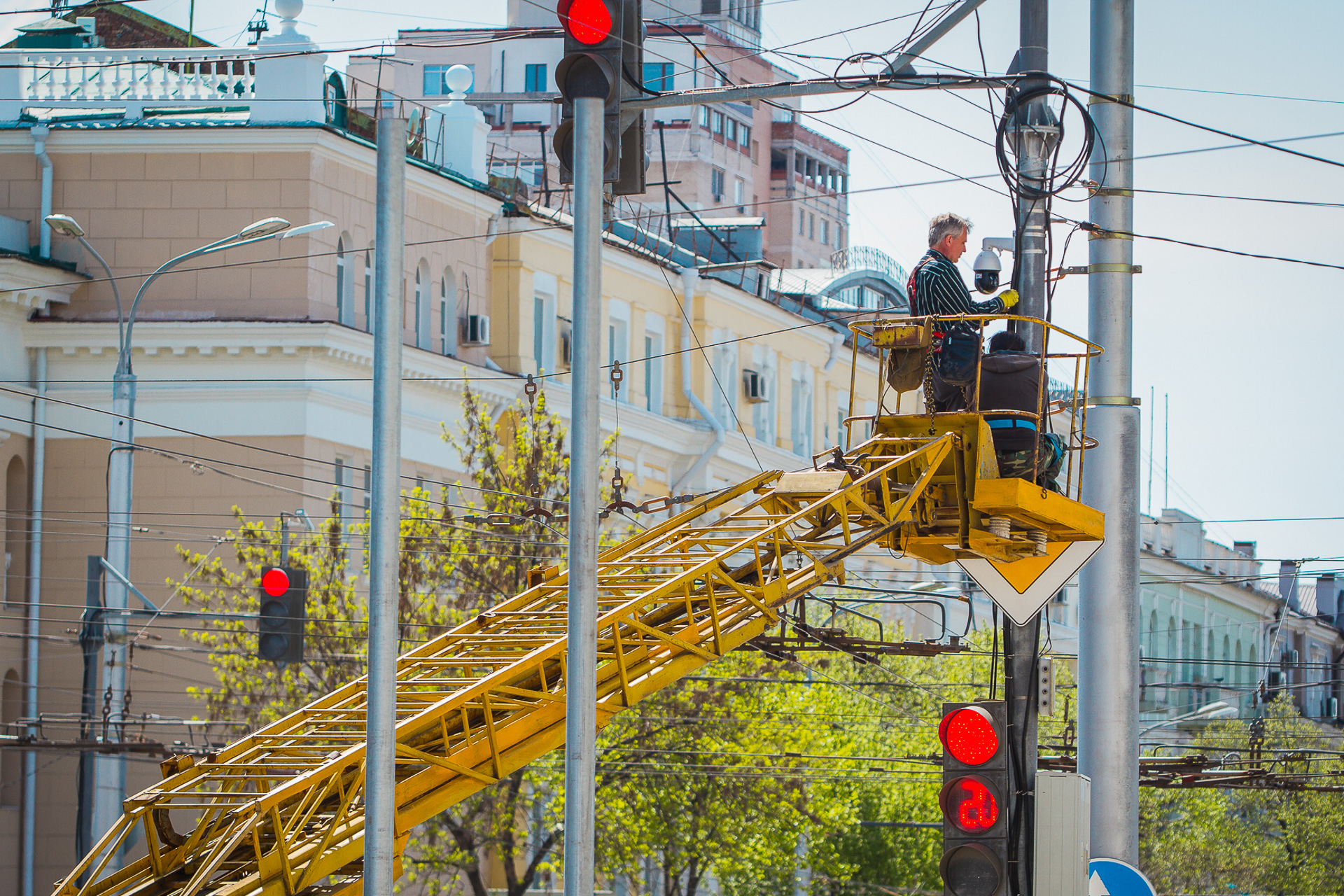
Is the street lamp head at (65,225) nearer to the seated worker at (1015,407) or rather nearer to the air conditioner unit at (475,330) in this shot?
the air conditioner unit at (475,330)

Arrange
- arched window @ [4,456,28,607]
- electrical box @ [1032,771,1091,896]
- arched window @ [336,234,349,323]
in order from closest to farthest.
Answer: electrical box @ [1032,771,1091,896] < arched window @ [4,456,28,607] < arched window @ [336,234,349,323]

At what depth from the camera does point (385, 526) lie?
8109 millimetres

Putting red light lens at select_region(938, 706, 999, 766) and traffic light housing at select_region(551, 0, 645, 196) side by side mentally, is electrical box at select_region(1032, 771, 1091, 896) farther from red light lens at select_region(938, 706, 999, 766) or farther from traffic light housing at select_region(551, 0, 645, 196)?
traffic light housing at select_region(551, 0, 645, 196)

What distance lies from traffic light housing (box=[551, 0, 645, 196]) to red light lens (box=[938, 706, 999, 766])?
295 centimetres

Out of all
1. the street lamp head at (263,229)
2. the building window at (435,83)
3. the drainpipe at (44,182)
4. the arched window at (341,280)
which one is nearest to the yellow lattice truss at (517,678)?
the street lamp head at (263,229)

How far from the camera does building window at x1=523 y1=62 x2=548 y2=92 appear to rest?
262ft

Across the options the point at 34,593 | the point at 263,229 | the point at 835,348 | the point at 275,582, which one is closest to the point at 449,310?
the point at 34,593

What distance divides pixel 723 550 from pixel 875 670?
27.9 meters

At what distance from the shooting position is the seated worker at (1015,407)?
12500mm

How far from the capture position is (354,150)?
35.5m

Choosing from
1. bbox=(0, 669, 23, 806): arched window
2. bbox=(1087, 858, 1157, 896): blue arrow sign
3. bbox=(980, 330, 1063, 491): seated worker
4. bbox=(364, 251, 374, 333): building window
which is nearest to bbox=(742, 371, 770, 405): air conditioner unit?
bbox=(364, 251, 374, 333): building window

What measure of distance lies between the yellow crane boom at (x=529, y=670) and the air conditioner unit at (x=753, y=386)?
3231cm

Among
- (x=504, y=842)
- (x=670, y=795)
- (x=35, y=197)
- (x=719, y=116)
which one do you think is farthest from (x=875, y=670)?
(x=719, y=116)

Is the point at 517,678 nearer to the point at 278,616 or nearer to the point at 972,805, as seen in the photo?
the point at 972,805
